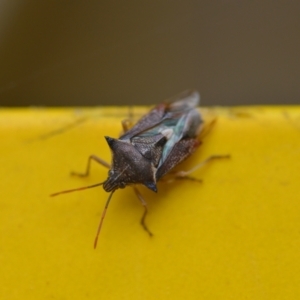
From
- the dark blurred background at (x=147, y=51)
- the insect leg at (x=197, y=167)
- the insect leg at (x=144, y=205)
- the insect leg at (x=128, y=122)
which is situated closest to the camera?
the insect leg at (x=144, y=205)

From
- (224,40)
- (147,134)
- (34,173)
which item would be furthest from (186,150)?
(224,40)

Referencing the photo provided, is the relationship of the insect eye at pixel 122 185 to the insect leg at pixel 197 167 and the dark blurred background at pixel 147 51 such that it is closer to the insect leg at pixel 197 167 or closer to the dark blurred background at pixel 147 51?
the insect leg at pixel 197 167

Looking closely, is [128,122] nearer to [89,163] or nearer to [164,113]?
[164,113]

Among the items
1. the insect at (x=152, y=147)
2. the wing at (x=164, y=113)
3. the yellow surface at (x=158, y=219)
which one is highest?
the wing at (x=164, y=113)

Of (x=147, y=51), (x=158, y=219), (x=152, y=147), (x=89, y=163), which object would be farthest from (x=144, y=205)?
(x=147, y=51)

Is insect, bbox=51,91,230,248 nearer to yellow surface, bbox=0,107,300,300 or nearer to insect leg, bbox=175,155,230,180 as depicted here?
insect leg, bbox=175,155,230,180

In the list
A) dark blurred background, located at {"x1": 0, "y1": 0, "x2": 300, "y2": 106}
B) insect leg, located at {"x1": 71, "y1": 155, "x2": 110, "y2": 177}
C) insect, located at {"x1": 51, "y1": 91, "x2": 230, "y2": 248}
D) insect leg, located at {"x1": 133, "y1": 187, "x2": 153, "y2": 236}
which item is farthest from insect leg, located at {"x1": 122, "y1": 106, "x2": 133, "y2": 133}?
dark blurred background, located at {"x1": 0, "y1": 0, "x2": 300, "y2": 106}

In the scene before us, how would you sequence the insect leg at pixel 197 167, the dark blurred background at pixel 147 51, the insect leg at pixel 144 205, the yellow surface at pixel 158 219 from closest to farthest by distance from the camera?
the yellow surface at pixel 158 219, the insect leg at pixel 144 205, the insect leg at pixel 197 167, the dark blurred background at pixel 147 51

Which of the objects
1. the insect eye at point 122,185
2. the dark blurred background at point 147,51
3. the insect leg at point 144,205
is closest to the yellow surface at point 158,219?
the insect leg at point 144,205
